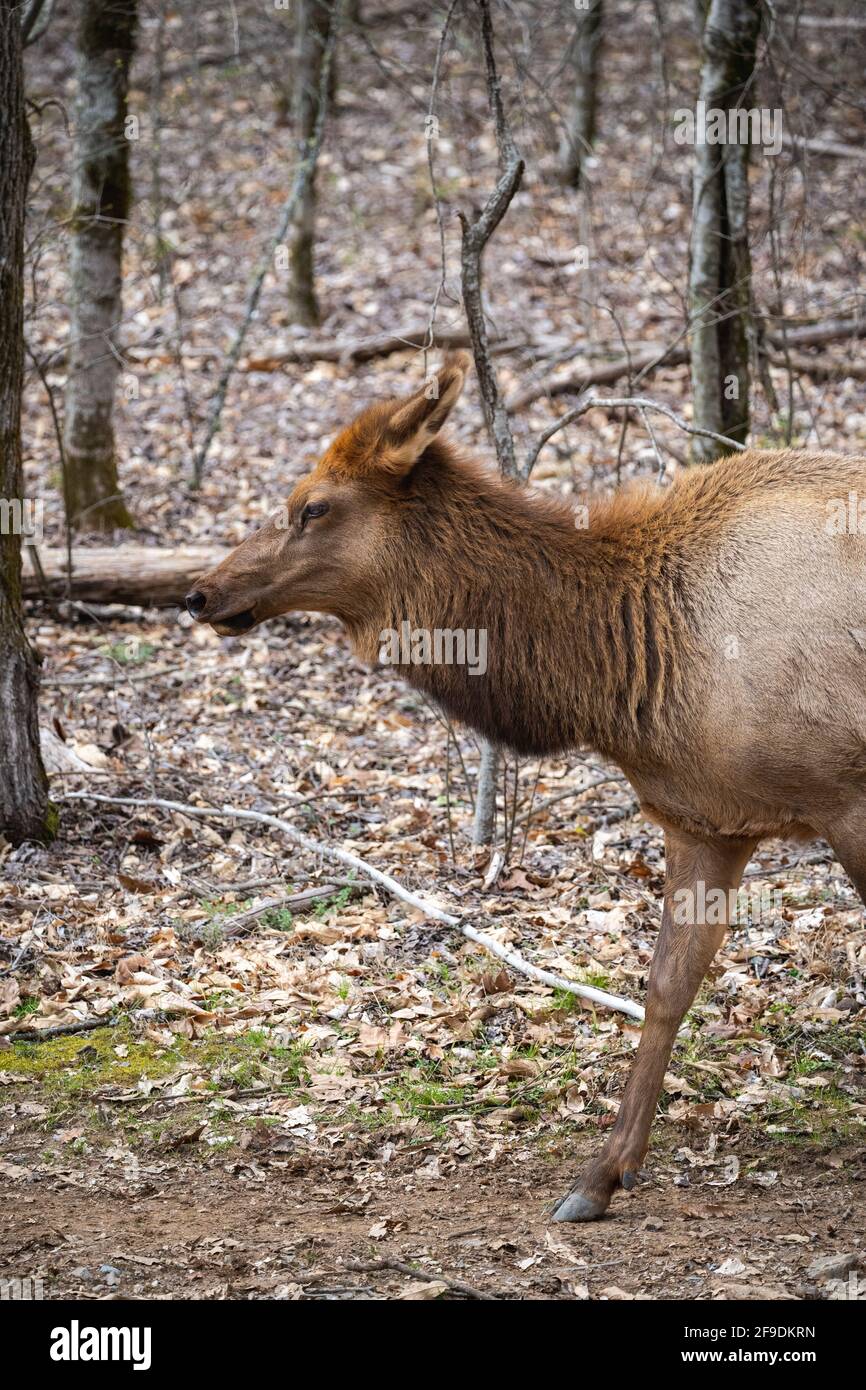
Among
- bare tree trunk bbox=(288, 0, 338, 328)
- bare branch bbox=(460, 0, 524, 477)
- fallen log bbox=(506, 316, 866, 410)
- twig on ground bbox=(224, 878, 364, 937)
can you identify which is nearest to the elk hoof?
twig on ground bbox=(224, 878, 364, 937)

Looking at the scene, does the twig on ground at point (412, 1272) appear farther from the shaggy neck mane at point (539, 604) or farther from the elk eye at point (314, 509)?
the elk eye at point (314, 509)

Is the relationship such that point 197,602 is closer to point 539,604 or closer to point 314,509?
point 314,509

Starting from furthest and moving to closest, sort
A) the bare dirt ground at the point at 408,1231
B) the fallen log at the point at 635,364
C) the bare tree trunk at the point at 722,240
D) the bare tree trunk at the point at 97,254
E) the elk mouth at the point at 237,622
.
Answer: the fallen log at the point at 635,364
the bare tree trunk at the point at 97,254
the bare tree trunk at the point at 722,240
the elk mouth at the point at 237,622
the bare dirt ground at the point at 408,1231

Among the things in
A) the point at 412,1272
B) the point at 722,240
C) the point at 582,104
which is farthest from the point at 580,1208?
the point at 582,104

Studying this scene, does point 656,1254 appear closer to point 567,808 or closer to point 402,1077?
point 402,1077

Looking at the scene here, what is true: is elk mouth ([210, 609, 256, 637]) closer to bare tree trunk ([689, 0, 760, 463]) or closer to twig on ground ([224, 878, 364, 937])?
twig on ground ([224, 878, 364, 937])

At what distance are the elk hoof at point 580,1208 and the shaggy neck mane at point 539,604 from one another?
1.63m

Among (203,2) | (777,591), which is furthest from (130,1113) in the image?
(203,2)

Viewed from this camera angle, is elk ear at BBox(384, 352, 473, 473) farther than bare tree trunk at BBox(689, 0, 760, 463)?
No

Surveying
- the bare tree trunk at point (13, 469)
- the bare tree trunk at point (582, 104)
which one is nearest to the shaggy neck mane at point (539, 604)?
the bare tree trunk at point (13, 469)

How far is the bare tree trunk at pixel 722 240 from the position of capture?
8805 millimetres

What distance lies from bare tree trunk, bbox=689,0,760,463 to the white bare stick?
386cm

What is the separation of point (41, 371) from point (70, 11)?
18.0 metres

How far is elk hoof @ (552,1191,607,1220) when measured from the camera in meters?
4.81
